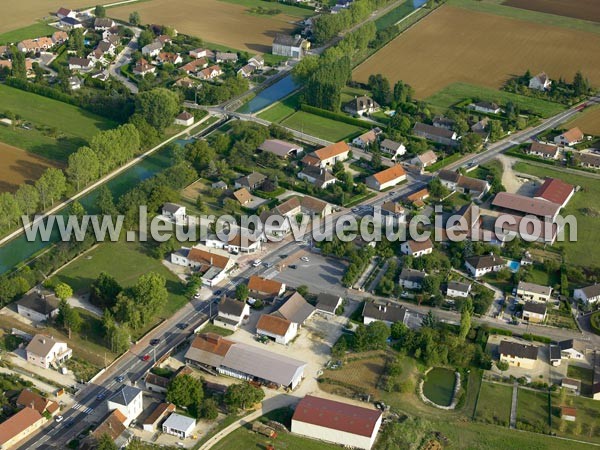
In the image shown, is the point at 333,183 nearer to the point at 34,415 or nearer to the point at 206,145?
the point at 206,145

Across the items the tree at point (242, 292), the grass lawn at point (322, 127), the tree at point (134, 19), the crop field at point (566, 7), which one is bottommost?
the tree at point (242, 292)

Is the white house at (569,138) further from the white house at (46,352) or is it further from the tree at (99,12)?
the tree at (99,12)

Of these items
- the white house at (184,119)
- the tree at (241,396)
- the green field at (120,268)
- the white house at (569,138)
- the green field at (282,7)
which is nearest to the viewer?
the tree at (241,396)

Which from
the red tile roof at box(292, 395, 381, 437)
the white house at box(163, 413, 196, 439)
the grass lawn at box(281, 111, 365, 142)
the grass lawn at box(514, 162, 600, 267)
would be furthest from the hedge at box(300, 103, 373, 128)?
the white house at box(163, 413, 196, 439)

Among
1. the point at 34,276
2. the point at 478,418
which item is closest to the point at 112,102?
the point at 34,276

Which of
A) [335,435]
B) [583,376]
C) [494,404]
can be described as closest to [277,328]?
[335,435]

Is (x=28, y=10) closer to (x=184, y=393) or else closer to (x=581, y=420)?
(x=184, y=393)

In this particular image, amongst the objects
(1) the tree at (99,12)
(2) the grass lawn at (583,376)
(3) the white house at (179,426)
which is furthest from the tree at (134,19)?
(2) the grass lawn at (583,376)
